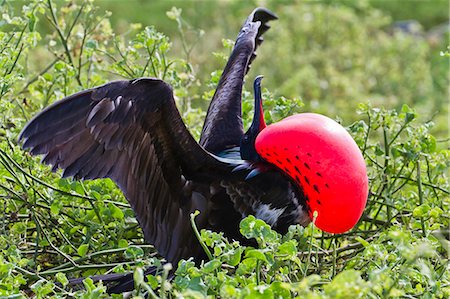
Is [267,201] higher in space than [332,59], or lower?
lower

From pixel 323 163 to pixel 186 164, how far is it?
0.83 feet

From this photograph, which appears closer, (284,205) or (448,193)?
(284,205)

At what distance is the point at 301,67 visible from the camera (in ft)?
18.3

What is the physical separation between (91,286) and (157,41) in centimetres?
88

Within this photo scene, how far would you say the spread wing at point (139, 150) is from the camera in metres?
1.59

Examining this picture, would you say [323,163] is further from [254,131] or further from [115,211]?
[115,211]

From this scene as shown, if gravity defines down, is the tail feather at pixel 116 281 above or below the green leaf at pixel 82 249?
below

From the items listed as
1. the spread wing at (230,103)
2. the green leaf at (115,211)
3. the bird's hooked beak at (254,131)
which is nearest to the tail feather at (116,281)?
the green leaf at (115,211)

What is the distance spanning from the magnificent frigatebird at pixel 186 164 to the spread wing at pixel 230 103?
0.25 ft

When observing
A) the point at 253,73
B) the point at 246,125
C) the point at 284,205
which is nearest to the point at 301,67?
the point at 253,73

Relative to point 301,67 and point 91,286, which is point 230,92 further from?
point 301,67

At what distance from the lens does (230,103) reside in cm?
212

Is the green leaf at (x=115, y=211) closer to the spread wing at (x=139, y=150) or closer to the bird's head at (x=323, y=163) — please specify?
the spread wing at (x=139, y=150)

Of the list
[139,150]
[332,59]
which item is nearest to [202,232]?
[139,150]
